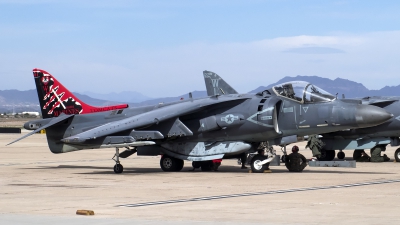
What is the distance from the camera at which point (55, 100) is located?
24359 millimetres

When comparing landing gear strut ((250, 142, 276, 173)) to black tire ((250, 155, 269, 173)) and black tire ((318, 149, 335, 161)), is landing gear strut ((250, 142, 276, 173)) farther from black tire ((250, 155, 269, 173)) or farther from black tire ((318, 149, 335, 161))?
black tire ((318, 149, 335, 161))

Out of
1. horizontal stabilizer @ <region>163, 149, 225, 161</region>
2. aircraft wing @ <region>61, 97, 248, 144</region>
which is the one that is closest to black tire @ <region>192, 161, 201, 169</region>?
horizontal stabilizer @ <region>163, 149, 225, 161</region>

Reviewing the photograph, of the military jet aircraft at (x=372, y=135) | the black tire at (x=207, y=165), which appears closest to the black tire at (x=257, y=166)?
the black tire at (x=207, y=165)

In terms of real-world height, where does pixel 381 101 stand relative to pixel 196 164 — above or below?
above

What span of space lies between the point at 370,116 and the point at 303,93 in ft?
7.06

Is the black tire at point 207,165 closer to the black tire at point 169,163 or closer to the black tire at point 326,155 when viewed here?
the black tire at point 169,163

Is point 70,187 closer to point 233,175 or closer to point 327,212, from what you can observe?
point 233,175

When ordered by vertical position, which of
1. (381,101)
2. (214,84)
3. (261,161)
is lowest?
(261,161)

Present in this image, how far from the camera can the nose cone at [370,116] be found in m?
19.8

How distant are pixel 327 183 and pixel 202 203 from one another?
5.14m

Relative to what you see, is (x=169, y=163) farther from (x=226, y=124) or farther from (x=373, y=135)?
(x=373, y=135)

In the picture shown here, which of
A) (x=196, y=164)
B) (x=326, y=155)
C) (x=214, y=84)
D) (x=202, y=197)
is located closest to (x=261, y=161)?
(x=196, y=164)

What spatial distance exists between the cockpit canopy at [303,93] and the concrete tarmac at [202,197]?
215cm

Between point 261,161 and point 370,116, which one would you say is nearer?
point 370,116
